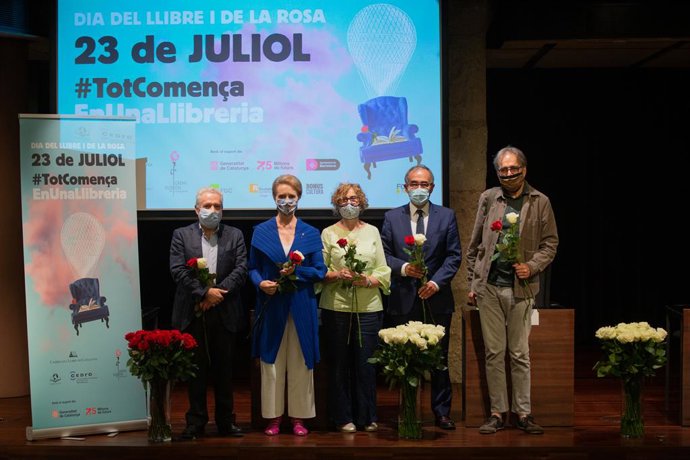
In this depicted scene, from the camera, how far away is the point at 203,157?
21.3 feet

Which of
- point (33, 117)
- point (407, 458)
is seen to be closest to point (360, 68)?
point (33, 117)

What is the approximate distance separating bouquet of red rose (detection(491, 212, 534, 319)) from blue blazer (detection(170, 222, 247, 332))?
1523 millimetres

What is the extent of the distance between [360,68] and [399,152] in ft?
2.26

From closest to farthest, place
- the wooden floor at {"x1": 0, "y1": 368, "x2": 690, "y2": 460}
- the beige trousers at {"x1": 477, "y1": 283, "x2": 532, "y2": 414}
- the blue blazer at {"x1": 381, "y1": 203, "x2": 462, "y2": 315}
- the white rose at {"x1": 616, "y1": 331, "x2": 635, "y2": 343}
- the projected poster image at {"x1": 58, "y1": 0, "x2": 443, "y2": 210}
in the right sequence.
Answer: the wooden floor at {"x1": 0, "y1": 368, "x2": 690, "y2": 460}
the white rose at {"x1": 616, "y1": 331, "x2": 635, "y2": 343}
the beige trousers at {"x1": 477, "y1": 283, "x2": 532, "y2": 414}
the blue blazer at {"x1": 381, "y1": 203, "x2": 462, "y2": 315}
the projected poster image at {"x1": 58, "y1": 0, "x2": 443, "y2": 210}

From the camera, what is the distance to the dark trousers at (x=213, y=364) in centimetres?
526

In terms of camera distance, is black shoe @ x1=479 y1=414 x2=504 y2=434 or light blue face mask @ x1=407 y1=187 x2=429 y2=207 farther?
light blue face mask @ x1=407 y1=187 x2=429 y2=207

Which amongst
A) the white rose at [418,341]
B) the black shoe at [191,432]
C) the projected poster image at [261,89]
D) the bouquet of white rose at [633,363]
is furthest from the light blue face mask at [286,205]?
the bouquet of white rose at [633,363]

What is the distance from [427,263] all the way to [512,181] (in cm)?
73

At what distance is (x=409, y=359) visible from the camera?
5145 millimetres

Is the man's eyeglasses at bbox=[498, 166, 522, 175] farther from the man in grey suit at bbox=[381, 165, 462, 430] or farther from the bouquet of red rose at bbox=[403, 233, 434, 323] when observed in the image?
the bouquet of red rose at bbox=[403, 233, 434, 323]

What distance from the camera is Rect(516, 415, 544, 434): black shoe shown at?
209 inches

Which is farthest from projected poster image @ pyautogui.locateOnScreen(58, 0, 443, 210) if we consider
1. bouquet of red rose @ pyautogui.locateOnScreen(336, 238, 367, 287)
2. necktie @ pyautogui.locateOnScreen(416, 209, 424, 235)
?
bouquet of red rose @ pyautogui.locateOnScreen(336, 238, 367, 287)

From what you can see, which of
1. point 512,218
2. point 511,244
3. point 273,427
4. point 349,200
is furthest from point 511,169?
point 273,427

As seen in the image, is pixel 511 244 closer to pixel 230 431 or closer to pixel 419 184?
pixel 419 184
